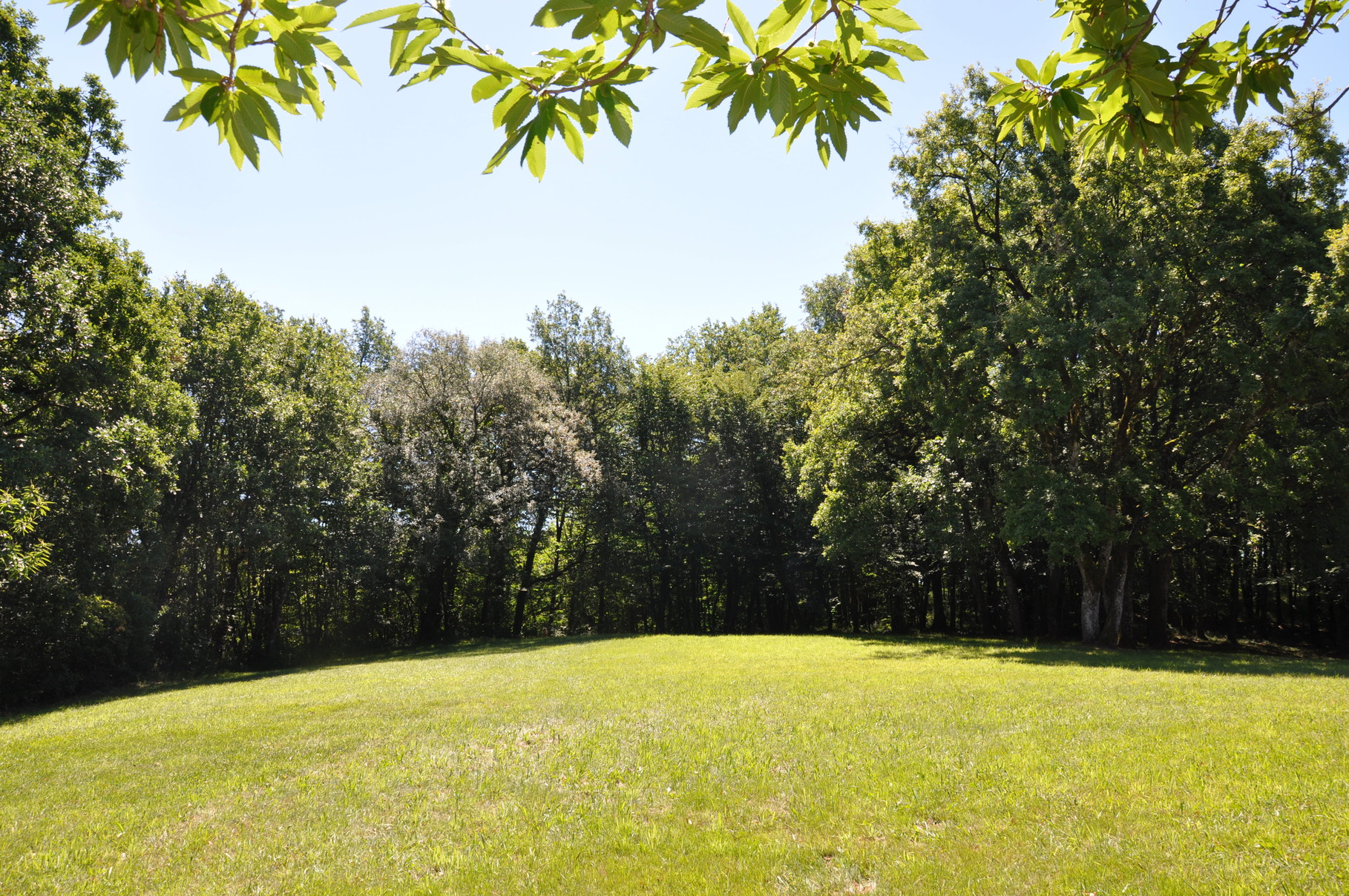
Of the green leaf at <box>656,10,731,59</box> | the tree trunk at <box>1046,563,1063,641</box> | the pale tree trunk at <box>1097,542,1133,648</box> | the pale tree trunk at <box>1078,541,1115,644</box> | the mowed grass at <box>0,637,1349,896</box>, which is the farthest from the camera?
the tree trunk at <box>1046,563,1063,641</box>

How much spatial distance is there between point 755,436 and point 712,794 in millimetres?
31830

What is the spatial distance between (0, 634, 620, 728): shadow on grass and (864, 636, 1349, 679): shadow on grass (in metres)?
12.0

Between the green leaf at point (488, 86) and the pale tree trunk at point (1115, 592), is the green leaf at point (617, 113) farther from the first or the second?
the pale tree trunk at point (1115, 592)

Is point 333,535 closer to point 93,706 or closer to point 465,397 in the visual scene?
point 465,397

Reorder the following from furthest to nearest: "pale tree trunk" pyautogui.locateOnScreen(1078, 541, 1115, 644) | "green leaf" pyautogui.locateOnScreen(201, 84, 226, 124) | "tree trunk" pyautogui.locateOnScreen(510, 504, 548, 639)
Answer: "tree trunk" pyautogui.locateOnScreen(510, 504, 548, 639)
"pale tree trunk" pyautogui.locateOnScreen(1078, 541, 1115, 644)
"green leaf" pyautogui.locateOnScreen(201, 84, 226, 124)

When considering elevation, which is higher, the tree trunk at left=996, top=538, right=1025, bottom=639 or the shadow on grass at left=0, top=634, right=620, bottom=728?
the tree trunk at left=996, top=538, right=1025, bottom=639

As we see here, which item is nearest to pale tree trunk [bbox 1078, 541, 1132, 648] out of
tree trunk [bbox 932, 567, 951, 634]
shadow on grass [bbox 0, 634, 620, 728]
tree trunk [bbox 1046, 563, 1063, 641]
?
tree trunk [bbox 1046, 563, 1063, 641]

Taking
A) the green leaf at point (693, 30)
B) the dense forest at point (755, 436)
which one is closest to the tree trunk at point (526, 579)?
the dense forest at point (755, 436)

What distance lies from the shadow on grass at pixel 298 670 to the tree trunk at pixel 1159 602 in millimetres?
18646

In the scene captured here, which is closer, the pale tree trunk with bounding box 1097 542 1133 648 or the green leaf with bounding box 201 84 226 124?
the green leaf with bounding box 201 84 226 124

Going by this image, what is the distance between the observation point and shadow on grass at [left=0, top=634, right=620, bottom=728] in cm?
1580

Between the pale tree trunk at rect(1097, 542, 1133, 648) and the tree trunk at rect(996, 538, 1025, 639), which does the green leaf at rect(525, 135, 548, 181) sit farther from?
the tree trunk at rect(996, 538, 1025, 639)

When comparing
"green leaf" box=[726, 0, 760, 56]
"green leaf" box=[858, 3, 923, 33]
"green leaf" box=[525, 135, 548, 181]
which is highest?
"green leaf" box=[858, 3, 923, 33]

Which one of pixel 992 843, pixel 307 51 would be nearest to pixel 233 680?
pixel 992 843
